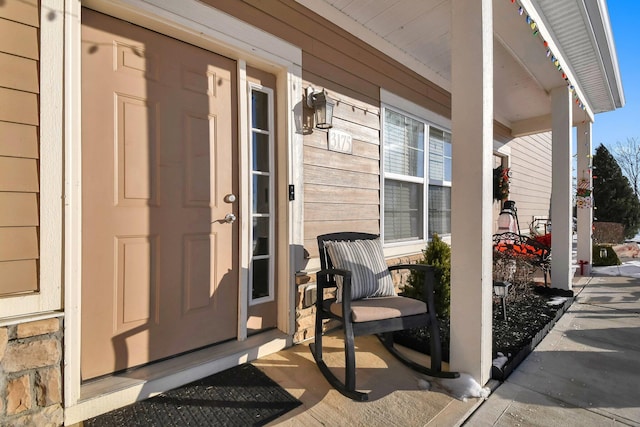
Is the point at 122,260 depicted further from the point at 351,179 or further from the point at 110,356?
the point at 351,179

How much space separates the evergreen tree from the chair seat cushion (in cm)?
1349

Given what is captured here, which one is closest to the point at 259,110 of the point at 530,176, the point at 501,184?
the point at 501,184

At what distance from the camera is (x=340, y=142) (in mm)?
2746

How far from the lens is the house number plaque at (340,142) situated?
2.68 metres

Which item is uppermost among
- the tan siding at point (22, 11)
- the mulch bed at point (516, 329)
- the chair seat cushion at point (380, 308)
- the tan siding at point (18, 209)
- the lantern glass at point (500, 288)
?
the tan siding at point (22, 11)

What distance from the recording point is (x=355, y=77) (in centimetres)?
291

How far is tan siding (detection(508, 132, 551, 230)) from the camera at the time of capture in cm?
650

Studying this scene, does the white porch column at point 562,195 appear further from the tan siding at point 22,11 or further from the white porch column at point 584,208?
the tan siding at point 22,11

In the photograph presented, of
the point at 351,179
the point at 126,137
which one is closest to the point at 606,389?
the point at 351,179

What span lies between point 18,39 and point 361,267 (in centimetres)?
203

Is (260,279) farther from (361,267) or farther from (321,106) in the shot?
(321,106)

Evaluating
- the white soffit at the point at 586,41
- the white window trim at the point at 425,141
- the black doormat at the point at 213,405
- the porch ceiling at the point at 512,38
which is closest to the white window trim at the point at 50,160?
the black doormat at the point at 213,405

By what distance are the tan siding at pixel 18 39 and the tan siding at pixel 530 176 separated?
6790 mm

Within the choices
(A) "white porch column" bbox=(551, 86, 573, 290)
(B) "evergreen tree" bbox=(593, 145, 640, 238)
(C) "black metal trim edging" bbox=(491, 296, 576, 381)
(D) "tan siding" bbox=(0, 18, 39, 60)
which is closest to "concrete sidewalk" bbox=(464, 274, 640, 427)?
(C) "black metal trim edging" bbox=(491, 296, 576, 381)
